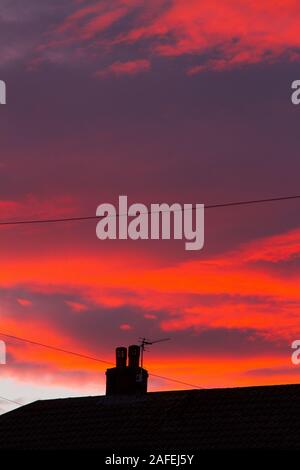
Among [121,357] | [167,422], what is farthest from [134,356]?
[167,422]

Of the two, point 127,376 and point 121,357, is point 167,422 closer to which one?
point 127,376

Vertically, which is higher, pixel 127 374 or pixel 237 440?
pixel 127 374

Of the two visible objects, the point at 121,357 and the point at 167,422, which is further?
the point at 121,357

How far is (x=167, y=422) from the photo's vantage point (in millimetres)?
40312

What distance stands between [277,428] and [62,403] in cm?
1020

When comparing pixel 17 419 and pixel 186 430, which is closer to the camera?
pixel 186 430

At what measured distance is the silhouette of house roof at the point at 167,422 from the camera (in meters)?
38.0

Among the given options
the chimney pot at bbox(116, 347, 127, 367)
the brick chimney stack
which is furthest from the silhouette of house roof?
the chimney pot at bbox(116, 347, 127, 367)

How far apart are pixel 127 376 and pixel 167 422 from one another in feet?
17.1
